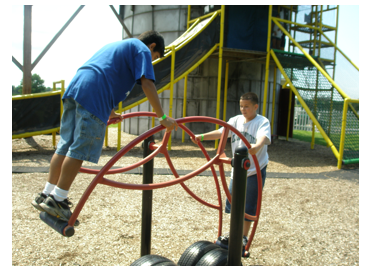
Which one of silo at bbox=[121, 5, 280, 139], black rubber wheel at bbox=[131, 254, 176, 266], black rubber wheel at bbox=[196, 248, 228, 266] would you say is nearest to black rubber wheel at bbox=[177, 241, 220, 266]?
black rubber wheel at bbox=[196, 248, 228, 266]

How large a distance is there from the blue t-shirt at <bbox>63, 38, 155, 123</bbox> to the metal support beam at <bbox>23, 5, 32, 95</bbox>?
7952mm

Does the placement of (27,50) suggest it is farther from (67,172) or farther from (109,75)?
(67,172)

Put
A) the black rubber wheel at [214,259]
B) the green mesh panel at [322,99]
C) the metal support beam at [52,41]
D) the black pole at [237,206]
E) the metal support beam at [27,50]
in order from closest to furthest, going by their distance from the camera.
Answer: the black pole at [237,206]
the black rubber wheel at [214,259]
the green mesh panel at [322,99]
the metal support beam at [27,50]
the metal support beam at [52,41]

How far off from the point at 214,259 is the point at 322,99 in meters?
6.80

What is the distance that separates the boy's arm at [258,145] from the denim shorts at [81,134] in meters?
1.29

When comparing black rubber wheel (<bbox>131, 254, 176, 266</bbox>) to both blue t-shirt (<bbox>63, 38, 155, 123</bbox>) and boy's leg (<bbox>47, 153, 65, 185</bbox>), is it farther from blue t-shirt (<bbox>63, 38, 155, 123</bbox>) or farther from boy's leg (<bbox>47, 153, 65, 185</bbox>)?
blue t-shirt (<bbox>63, 38, 155, 123</bbox>)

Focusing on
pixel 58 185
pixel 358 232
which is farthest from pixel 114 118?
pixel 358 232

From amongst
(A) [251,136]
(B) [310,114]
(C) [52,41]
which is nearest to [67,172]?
(A) [251,136]

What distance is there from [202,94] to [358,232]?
7677 mm

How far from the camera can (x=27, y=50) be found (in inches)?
342

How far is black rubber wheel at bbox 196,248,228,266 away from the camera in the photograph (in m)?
2.29

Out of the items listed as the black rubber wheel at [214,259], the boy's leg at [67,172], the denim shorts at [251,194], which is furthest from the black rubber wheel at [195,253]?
the boy's leg at [67,172]

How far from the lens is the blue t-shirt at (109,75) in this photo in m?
1.88

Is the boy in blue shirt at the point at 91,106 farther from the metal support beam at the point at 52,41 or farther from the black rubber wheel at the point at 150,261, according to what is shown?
the metal support beam at the point at 52,41
